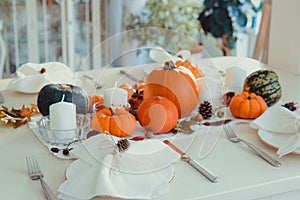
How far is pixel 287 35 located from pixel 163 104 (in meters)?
0.91

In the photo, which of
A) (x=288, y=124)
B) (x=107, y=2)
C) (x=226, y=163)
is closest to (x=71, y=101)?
(x=226, y=163)

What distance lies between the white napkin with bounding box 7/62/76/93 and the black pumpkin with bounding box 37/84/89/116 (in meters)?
0.27

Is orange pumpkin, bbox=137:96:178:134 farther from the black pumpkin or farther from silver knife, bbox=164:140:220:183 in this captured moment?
the black pumpkin

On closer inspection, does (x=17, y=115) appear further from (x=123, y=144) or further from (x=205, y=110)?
(x=205, y=110)

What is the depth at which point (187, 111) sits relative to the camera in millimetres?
1415

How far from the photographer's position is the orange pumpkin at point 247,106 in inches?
56.5

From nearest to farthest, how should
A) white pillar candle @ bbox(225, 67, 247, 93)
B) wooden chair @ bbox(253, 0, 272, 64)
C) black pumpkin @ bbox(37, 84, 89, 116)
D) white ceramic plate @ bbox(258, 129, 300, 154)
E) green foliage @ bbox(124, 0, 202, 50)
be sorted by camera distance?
white ceramic plate @ bbox(258, 129, 300, 154)
black pumpkin @ bbox(37, 84, 89, 116)
white pillar candle @ bbox(225, 67, 247, 93)
wooden chair @ bbox(253, 0, 272, 64)
green foliage @ bbox(124, 0, 202, 50)

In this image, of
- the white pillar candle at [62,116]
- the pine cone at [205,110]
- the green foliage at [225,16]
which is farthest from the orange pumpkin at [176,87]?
the green foliage at [225,16]

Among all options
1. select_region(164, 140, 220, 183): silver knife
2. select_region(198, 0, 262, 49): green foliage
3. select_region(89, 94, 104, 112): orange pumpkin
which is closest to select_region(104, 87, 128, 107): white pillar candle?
select_region(89, 94, 104, 112): orange pumpkin

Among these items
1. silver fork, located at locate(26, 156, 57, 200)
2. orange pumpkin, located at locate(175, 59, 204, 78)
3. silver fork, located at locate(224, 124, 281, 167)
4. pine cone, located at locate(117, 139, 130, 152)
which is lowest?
silver fork, located at locate(26, 156, 57, 200)

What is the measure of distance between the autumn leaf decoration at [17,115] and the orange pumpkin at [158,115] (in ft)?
1.18

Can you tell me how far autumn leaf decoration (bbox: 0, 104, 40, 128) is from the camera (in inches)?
56.0

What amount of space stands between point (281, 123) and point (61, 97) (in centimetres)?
63

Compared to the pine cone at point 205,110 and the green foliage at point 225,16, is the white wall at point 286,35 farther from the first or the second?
the green foliage at point 225,16
